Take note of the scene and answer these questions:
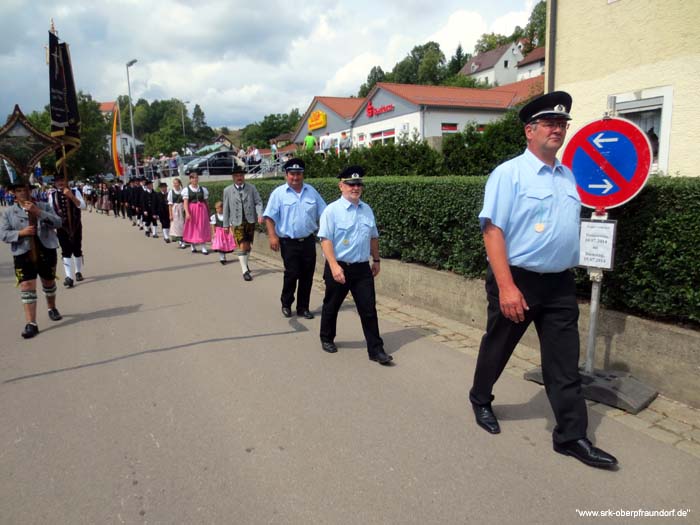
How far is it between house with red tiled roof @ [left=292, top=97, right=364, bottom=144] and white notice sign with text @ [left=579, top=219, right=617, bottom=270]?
116 feet

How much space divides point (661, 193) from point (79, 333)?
614cm

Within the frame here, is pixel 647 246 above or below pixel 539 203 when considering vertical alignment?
below

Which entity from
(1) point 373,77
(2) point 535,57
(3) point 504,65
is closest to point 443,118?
(2) point 535,57

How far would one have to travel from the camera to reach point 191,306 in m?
7.05

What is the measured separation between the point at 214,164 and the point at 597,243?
27929 millimetres

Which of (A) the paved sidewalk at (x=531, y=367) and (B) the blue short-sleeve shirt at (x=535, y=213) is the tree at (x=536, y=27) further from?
(B) the blue short-sleeve shirt at (x=535, y=213)

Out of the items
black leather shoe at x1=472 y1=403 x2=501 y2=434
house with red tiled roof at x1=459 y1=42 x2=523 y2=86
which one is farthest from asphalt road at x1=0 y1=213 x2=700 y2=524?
house with red tiled roof at x1=459 y1=42 x2=523 y2=86

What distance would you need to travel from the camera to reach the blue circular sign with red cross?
11.7 feet

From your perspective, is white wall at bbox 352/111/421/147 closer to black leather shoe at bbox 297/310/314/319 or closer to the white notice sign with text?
black leather shoe at bbox 297/310/314/319

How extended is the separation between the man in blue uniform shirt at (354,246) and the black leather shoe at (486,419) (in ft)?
4.25

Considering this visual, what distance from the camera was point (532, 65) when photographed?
228ft

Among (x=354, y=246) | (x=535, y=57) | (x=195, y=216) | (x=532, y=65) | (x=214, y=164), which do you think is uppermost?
(x=535, y=57)

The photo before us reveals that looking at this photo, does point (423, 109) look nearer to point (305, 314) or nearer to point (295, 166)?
point (295, 166)

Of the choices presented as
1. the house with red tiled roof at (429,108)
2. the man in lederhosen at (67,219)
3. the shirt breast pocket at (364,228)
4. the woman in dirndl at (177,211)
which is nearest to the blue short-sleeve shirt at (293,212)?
the shirt breast pocket at (364,228)
